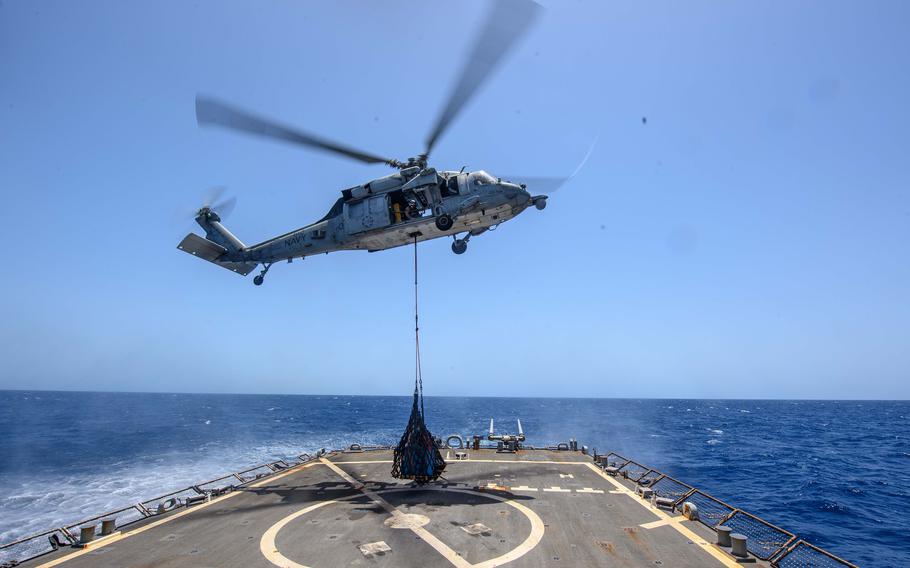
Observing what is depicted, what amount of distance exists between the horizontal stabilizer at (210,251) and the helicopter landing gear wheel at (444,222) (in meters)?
11.8

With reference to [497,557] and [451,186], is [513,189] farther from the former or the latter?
[497,557]

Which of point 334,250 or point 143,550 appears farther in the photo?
point 334,250

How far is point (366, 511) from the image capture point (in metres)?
18.0

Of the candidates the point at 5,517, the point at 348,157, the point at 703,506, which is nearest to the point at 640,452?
the point at 703,506

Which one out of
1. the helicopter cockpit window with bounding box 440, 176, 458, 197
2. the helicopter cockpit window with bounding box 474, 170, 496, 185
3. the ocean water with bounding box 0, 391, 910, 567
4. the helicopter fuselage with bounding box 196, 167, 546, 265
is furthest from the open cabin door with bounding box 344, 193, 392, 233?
the ocean water with bounding box 0, 391, 910, 567

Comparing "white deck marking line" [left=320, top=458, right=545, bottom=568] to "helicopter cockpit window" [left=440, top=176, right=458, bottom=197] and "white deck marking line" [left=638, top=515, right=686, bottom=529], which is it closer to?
"white deck marking line" [left=638, top=515, right=686, bottom=529]

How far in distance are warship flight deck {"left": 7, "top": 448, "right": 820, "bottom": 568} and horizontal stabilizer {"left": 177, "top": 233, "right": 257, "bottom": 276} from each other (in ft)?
38.2

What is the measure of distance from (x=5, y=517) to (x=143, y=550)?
30.0 meters

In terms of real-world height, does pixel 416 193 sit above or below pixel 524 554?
above

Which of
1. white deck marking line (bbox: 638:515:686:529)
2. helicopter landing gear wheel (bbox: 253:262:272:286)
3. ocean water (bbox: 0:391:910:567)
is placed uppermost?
helicopter landing gear wheel (bbox: 253:262:272:286)

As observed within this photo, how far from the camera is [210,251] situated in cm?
2469

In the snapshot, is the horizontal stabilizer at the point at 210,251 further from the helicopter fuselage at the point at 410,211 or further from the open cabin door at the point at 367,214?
the open cabin door at the point at 367,214

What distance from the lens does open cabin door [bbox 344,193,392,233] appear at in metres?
20.5

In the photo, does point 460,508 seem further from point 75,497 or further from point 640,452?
point 640,452
